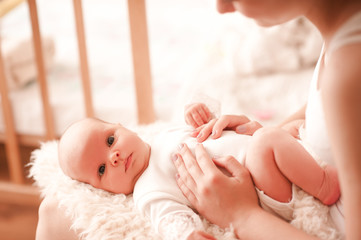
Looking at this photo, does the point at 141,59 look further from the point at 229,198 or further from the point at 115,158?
the point at 229,198

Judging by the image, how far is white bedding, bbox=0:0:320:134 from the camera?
176 centimetres

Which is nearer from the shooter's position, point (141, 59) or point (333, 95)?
point (333, 95)

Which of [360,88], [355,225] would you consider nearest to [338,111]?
[360,88]

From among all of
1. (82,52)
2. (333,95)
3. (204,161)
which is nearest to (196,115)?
(204,161)

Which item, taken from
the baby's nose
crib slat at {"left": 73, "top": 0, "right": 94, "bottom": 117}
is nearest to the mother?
the baby's nose

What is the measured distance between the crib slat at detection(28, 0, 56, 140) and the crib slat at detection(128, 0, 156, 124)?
34cm

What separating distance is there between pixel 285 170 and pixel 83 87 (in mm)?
966

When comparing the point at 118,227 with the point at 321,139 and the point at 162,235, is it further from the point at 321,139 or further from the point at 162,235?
the point at 321,139

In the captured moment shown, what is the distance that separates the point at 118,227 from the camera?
34.2 inches

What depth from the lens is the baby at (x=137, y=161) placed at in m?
0.88

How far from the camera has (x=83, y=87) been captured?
1.58 metres

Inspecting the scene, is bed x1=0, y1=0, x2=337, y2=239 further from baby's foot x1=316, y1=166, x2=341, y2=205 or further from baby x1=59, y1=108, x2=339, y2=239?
baby's foot x1=316, y1=166, x2=341, y2=205

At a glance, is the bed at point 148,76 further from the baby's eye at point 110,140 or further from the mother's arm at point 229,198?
the mother's arm at point 229,198

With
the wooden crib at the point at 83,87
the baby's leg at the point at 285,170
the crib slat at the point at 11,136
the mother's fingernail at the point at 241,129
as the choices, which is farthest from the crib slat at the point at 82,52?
the baby's leg at the point at 285,170
